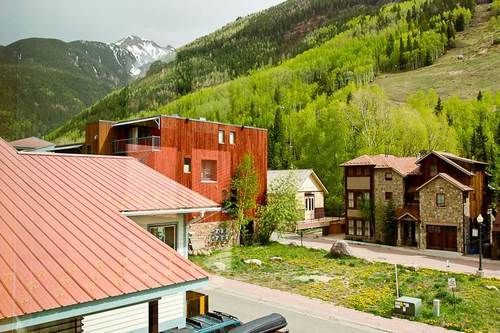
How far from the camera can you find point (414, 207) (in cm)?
2109

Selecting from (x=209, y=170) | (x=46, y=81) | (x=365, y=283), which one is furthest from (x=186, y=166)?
(x=46, y=81)

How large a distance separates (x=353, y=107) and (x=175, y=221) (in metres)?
27.4

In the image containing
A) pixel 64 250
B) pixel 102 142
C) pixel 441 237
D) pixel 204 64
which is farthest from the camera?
pixel 441 237

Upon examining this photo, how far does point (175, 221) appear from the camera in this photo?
6.90 metres

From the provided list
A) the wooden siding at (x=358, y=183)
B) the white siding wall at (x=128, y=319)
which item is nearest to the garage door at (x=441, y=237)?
Answer: the wooden siding at (x=358, y=183)

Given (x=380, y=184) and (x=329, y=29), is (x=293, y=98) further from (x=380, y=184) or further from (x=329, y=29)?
(x=380, y=184)

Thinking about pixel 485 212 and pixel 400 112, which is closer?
pixel 485 212

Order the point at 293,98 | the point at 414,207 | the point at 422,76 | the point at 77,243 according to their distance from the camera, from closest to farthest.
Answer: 1. the point at 77,243
2. the point at 414,207
3. the point at 293,98
4. the point at 422,76

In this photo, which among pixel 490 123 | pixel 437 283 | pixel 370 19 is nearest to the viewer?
pixel 437 283

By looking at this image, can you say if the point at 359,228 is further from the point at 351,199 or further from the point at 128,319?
the point at 128,319

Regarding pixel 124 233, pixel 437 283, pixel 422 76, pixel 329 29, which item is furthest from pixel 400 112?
pixel 329 29

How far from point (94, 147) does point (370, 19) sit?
87353 millimetres

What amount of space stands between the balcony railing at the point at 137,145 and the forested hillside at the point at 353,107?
6.40 feet

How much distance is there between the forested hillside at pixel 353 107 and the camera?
29.1m
